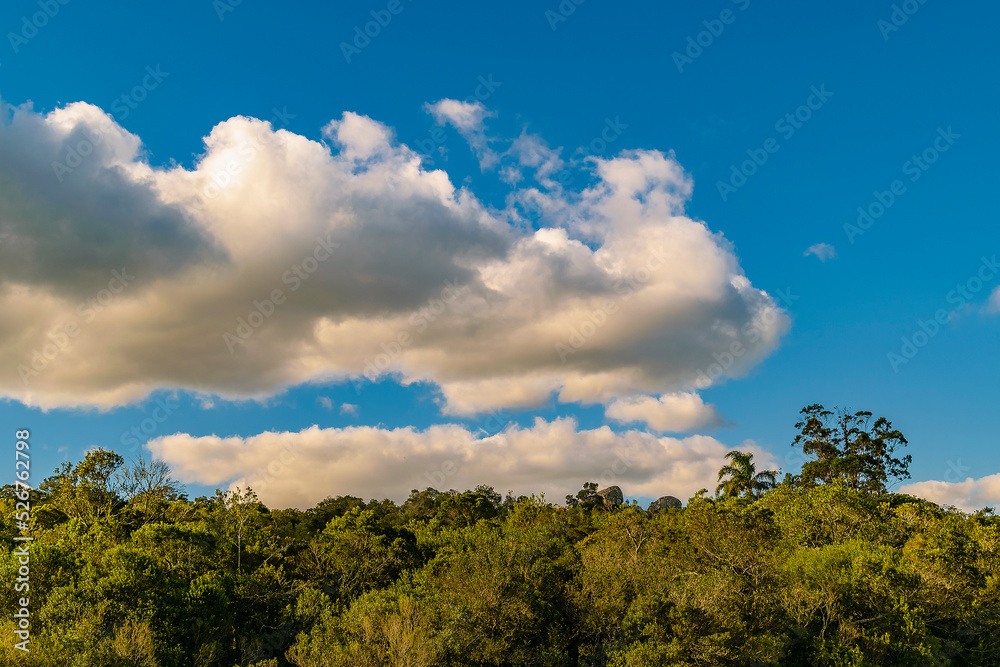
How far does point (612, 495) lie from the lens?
461 feet

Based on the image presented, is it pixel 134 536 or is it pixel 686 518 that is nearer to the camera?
pixel 134 536

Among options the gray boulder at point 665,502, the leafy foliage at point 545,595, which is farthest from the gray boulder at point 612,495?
the leafy foliage at point 545,595

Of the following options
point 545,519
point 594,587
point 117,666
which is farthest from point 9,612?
point 545,519

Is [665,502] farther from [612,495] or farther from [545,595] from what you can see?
[545,595]

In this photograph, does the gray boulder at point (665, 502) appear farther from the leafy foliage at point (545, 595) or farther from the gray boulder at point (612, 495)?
the leafy foliage at point (545, 595)

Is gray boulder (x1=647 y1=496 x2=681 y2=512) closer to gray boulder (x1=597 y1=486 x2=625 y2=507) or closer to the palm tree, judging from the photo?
gray boulder (x1=597 y1=486 x2=625 y2=507)

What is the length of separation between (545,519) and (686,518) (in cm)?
2571

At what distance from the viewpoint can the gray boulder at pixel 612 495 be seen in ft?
429

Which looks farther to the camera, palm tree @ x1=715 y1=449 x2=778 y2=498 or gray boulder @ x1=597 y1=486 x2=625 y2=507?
gray boulder @ x1=597 y1=486 x2=625 y2=507

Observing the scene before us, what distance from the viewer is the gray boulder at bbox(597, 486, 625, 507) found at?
131m

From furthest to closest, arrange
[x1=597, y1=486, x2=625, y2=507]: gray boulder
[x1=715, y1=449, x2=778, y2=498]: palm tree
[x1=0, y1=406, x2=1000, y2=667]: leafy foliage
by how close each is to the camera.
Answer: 1. [x1=597, y1=486, x2=625, y2=507]: gray boulder
2. [x1=715, y1=449, x2=778, y2=498]: palm tree
3. [x1=0, y1=406, x2=1000, y2=667]: leafy foliage

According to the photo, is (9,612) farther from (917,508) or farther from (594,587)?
(917,508)

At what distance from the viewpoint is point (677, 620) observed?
35.2m

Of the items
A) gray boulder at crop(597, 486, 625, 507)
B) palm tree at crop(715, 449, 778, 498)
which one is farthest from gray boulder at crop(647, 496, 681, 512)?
palm tree at crop(715, 449, 778, 498)
